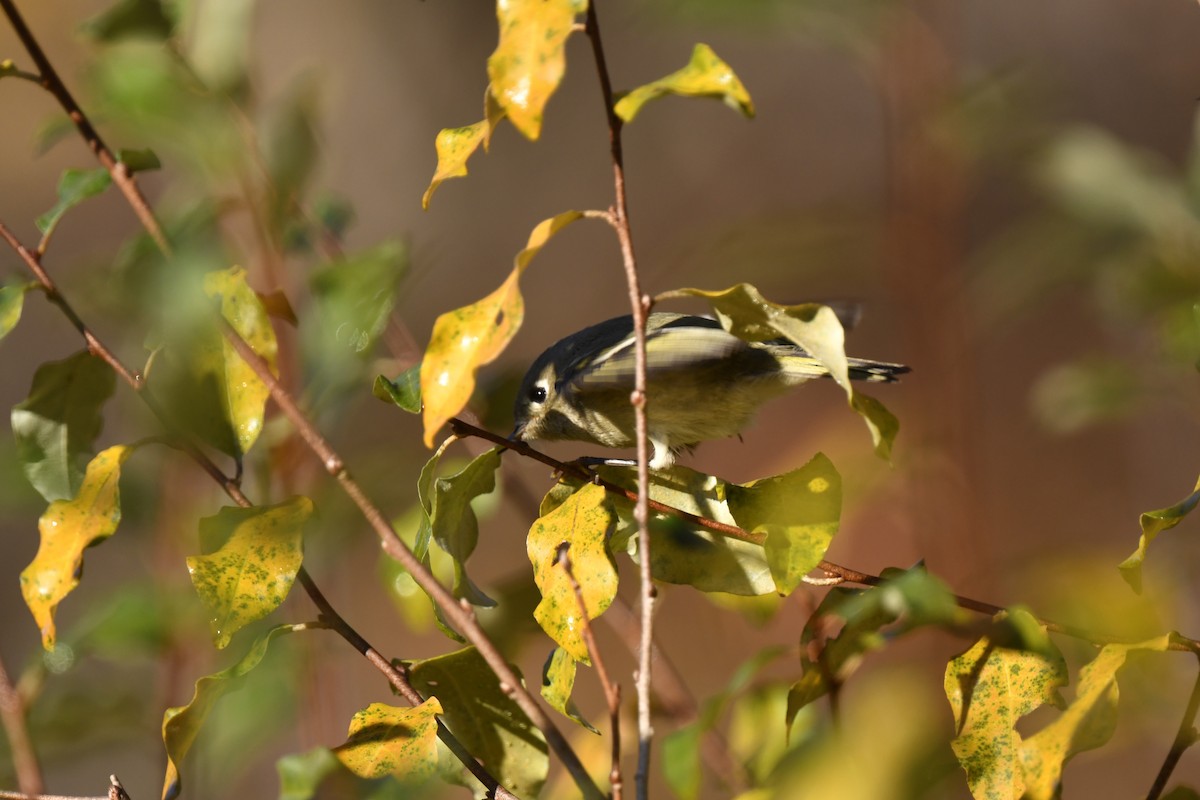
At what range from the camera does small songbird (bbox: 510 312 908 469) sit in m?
1.44

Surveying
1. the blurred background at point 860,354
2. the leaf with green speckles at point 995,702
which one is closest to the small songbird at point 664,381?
the blurred background at point 860,354

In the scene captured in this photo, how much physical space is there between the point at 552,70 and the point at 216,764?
974mm

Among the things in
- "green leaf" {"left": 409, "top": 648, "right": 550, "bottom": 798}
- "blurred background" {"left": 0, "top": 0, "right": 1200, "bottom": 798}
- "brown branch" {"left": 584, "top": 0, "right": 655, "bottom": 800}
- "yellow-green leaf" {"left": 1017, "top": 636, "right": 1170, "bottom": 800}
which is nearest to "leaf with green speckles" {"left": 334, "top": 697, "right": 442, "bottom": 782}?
"green leaf" {"left": 409, "top": 648, "right": 550, "bottom": 798}

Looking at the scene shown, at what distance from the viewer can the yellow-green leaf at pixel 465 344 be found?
743mm

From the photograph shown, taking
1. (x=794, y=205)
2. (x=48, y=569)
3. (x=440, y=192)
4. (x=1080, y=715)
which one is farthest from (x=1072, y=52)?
(x=48, y=569)

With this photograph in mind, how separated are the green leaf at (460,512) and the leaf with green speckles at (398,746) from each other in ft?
0.39

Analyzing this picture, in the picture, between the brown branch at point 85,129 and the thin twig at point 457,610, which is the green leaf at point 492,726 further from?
the brown branch at point 85,129

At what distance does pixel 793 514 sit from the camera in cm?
86

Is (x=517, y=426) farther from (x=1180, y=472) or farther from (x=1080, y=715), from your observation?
(x=1180, y=472)

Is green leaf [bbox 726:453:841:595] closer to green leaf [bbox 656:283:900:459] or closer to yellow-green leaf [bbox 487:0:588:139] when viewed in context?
green leaf [bbox 656:283:900:459]

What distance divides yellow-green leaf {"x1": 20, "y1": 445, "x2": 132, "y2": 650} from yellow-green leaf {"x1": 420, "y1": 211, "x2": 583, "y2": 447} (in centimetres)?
37

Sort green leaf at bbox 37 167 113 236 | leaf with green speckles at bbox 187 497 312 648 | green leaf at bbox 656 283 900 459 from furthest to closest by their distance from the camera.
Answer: green leaf at bbox 37 167 113 236 → leaf with green speckles at bbox 187 497 312 648 → green leaf at bbox 656 283 900 459

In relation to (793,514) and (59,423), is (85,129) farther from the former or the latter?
(793,514)

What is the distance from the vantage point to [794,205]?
12.8ft
